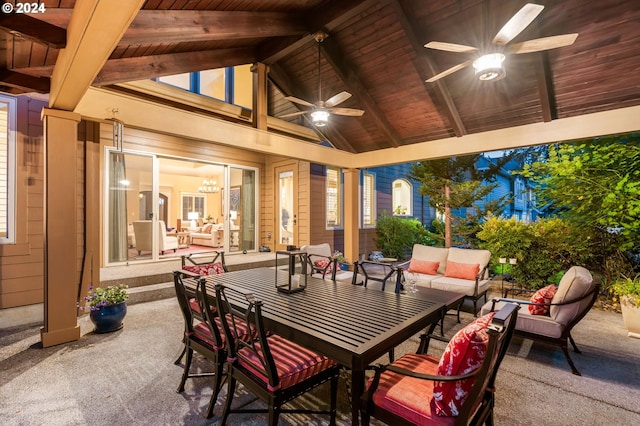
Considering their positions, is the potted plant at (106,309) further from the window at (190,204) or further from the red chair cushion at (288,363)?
the window at (190,204)

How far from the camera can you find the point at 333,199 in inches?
334

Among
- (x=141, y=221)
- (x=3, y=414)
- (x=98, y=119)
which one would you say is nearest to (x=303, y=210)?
(x=141, y=221)

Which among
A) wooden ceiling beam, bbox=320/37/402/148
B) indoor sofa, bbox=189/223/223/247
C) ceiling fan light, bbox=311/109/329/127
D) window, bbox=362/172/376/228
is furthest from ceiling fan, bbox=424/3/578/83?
indoor sofa, bbox=189/223/223/247

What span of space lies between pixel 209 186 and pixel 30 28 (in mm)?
9747

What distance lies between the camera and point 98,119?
364 centimetres

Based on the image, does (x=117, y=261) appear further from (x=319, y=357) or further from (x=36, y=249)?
(x=319, y=357)

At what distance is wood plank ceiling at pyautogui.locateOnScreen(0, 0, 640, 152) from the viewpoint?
128 inches

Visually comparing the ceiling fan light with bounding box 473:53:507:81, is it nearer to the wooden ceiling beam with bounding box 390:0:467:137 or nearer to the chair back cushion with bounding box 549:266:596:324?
the wooden ceiling beam with bounding box 390:0:467:137

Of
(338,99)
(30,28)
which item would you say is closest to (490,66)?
(338,99)

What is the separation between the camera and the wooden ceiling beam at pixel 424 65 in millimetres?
3957

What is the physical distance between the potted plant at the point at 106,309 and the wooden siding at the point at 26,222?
4.33 feet

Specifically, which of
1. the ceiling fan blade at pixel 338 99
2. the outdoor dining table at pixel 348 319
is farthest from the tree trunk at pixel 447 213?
the outdoor dining table at pixel 348 319

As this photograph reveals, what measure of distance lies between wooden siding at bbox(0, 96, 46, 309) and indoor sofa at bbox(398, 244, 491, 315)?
507 cm

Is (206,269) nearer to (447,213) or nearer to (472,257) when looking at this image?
(472,257)
